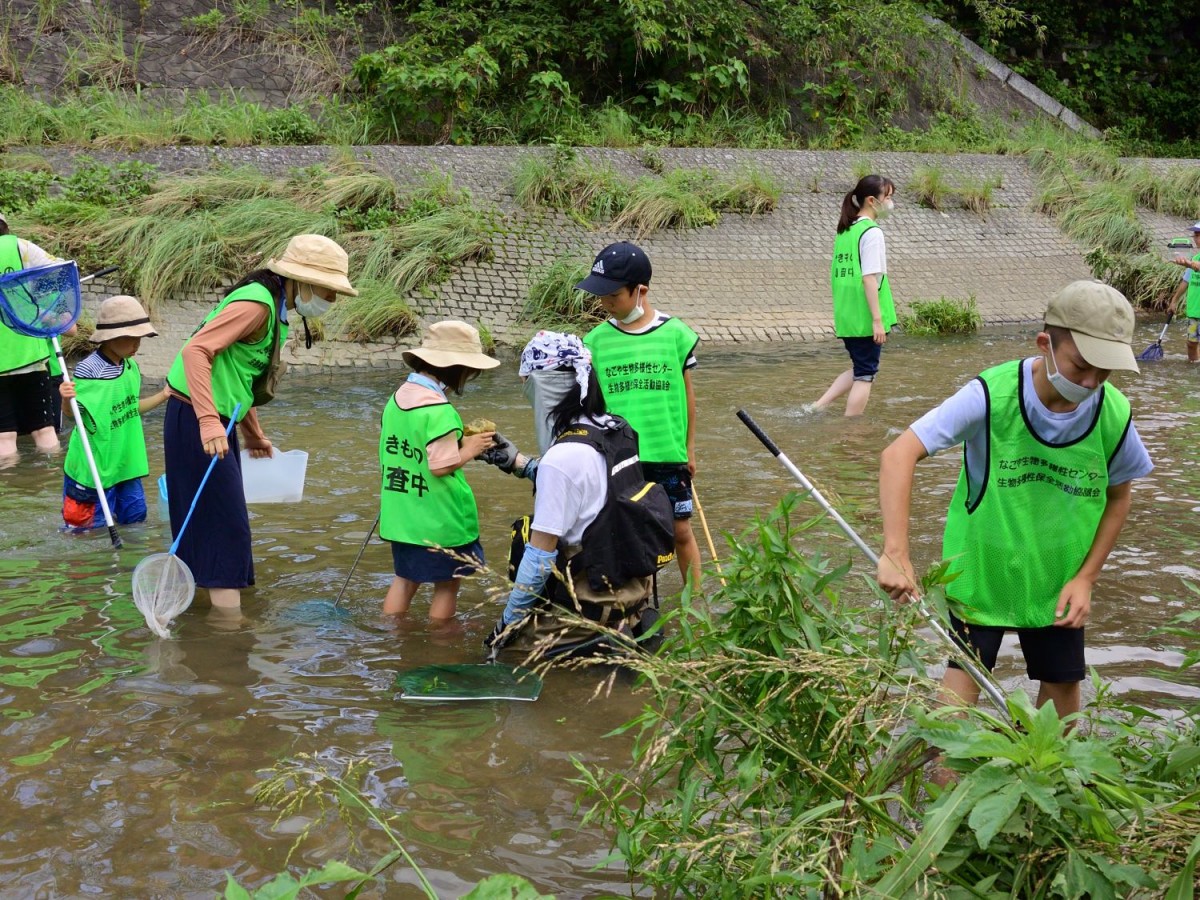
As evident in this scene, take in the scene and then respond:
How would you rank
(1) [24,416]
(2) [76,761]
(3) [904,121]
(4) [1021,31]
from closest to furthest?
(2) [76,761], (1) [24,416], (3) [904,121], (4) [1021,31]

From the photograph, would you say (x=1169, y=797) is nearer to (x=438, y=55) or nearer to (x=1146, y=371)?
(x=1146, y=371)

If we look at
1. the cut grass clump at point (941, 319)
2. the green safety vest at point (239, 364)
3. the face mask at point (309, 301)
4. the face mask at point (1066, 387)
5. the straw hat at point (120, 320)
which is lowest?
the cut grass clump at point (941, 319)

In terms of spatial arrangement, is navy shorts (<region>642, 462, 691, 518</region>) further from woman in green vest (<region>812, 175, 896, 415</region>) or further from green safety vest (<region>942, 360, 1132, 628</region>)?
woman in green vest (<region>812, 175, 896, 415</region>)

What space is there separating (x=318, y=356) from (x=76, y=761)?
795 centimetres

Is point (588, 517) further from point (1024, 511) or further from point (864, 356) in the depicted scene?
point (864, 356)

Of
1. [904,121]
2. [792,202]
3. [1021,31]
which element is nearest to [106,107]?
[792,202]

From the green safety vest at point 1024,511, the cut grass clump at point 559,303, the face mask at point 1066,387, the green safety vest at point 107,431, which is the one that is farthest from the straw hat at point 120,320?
the cut grass clump at point 559,303

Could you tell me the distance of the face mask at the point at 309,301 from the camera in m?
5.41

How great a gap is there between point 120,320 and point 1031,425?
489 cm

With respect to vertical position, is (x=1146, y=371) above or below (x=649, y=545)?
below

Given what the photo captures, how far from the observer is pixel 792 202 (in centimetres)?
1608

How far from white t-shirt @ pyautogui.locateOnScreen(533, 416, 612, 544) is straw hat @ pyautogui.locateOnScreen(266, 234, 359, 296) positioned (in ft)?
4.54

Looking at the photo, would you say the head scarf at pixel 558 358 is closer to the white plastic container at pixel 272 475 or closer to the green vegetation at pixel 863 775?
the green vegetation at pixel 863 775

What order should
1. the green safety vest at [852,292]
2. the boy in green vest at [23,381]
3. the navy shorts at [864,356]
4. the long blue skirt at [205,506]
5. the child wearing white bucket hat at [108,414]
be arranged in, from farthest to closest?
the navy shorts at [864,356] < the green safety vest at [852,292] < the boy in green vest at [23,381] < the child wearing white bucket hat at [108,414] < the long blue skirt at [205,506]
